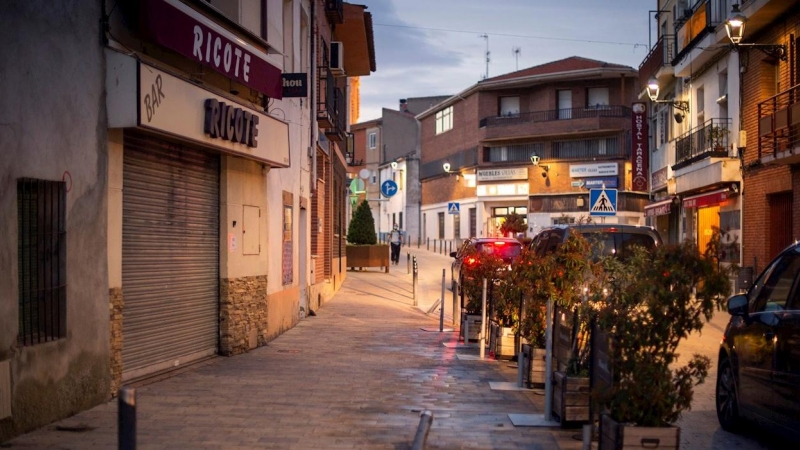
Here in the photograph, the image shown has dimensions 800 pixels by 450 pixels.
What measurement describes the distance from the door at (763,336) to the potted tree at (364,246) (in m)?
29.4

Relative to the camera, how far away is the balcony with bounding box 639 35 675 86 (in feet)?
107

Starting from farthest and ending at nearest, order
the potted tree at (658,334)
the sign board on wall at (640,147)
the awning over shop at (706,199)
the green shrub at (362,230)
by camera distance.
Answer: the green shrub at (362,230)
the sign board on wall at (640,147)
the awning over shop at (706,199)
the potted tree at (658,334)

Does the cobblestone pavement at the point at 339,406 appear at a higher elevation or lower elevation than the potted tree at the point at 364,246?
lower

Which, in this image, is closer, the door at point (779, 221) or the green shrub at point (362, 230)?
the door at point (779, 221)

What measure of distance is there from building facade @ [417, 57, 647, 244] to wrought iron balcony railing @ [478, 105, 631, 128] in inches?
2.4

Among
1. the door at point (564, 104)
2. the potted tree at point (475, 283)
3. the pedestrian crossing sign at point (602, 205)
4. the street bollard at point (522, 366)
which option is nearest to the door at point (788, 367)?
the street bollard at point (522, 366)

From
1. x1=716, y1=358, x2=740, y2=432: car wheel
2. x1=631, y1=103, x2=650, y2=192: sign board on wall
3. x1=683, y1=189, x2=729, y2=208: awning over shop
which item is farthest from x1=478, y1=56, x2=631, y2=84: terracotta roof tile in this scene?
x1=716, y1=358, x2=740, y2=432: car wheel

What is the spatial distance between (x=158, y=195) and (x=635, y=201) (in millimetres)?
46979

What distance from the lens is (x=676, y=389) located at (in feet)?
21.7

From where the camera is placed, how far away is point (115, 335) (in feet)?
31.8

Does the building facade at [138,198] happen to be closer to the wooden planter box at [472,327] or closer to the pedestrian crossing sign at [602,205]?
the wooden planter box at [472,327]

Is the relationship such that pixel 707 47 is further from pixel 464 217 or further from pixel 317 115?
pixel 464 217

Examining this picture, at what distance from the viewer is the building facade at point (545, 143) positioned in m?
55.7

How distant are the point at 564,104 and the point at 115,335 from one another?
50.3m
